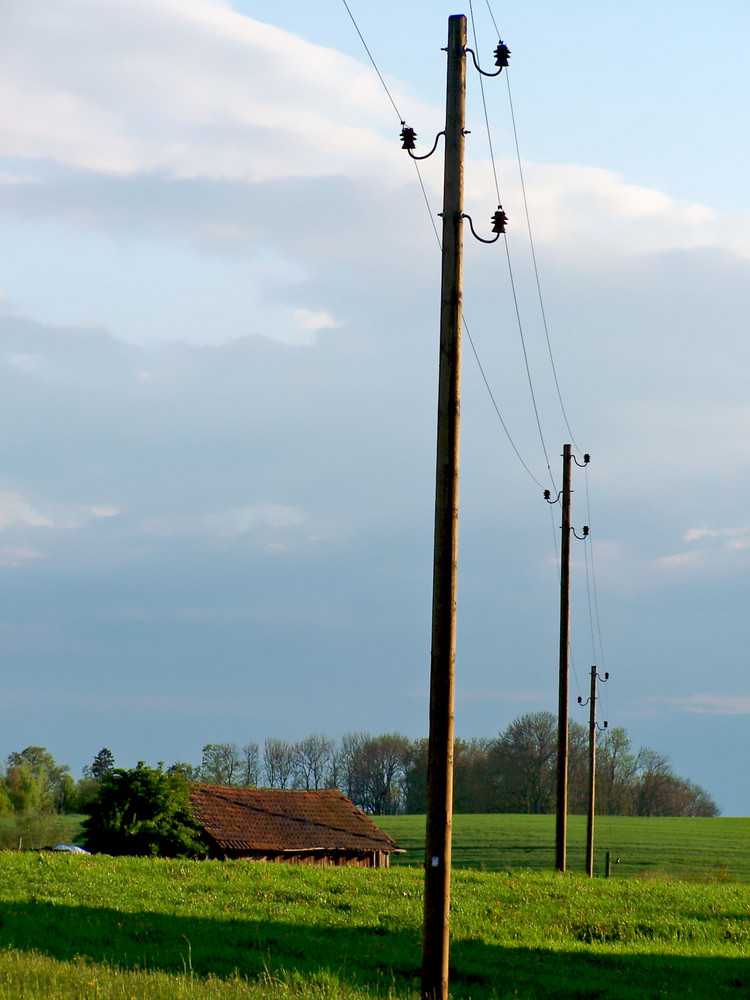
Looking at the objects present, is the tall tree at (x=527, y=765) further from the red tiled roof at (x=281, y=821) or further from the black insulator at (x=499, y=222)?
the black insulator at (x=499, y=222)

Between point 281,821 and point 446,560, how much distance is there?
38.0 metres

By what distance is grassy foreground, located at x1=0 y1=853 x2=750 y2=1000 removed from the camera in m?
12.0

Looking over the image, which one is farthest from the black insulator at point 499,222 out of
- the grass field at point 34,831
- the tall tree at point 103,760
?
the tall tree at point 103,760

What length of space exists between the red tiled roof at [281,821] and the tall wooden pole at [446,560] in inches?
1326

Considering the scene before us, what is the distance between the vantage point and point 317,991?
1093cm

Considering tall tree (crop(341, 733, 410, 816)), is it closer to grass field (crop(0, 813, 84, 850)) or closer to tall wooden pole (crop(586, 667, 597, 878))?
grass field (crop(0, 813, 84, 850))

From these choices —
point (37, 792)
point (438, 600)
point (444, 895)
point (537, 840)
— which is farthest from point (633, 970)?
point (37, 792)

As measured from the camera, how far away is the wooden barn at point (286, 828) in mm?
43281

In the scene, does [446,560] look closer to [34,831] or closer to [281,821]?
[281,821]

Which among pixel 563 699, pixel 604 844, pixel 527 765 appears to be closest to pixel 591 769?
pixel 563 699

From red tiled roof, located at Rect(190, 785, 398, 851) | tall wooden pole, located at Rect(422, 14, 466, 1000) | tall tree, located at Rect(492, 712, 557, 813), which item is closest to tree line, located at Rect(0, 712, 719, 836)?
tall tree, located at Rect(492, 712, 557, 813)

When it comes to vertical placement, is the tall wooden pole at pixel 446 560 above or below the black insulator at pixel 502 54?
below

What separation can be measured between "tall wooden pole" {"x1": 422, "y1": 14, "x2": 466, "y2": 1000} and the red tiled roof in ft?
111

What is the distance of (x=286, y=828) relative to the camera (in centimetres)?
4591
